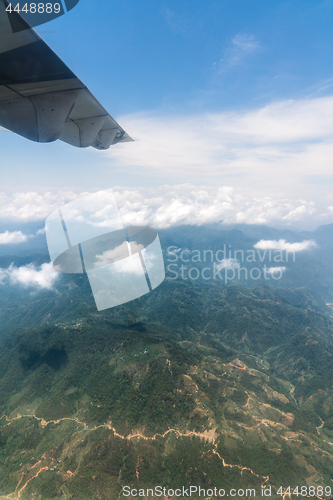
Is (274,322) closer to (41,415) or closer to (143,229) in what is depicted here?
(41,415)

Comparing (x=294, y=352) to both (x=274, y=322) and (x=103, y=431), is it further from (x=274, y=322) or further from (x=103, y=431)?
(x=103, y=431)

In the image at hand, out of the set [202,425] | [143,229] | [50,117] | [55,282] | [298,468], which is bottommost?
[55,282]

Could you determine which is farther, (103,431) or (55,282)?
(55,282)

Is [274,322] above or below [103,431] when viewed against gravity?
below

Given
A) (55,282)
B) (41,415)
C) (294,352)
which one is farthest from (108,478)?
(55,282)

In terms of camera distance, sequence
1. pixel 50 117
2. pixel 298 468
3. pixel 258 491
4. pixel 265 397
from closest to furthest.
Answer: pixel 50 117 < pixel 258 491 < pixel 298 468 < pixel 265 397

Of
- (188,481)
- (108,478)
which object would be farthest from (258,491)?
(108,478)

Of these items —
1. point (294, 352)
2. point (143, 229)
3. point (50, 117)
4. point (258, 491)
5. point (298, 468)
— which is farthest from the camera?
point (294, 352)
